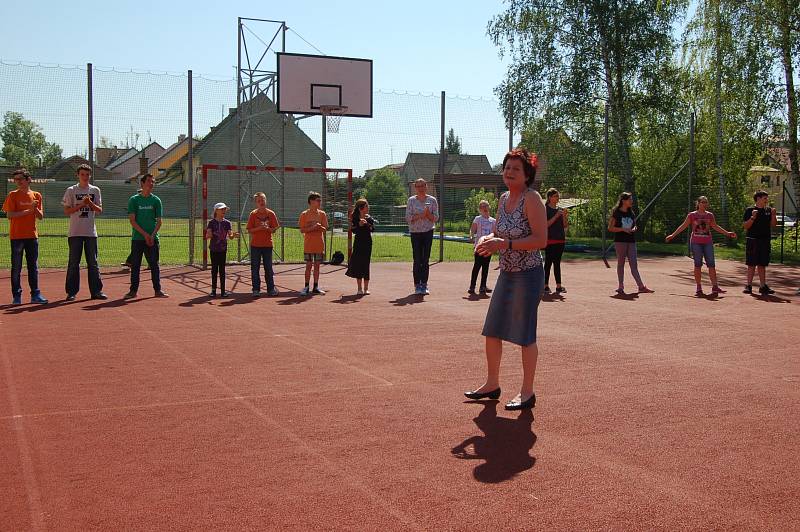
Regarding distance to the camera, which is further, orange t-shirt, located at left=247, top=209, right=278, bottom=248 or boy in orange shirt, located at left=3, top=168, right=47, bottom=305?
orange t-shirt, located at left=247, top=209, right=278, bottom=248

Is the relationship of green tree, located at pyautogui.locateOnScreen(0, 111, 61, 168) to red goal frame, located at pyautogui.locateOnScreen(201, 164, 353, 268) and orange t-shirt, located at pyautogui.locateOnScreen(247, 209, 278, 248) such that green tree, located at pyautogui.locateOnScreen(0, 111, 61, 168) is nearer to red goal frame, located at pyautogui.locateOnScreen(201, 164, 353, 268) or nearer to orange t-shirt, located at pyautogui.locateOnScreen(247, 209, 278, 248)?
red goal frame, located at pyautogui.locateOnScreen(201, 164, 353, 268)

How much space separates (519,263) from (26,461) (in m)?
3.67

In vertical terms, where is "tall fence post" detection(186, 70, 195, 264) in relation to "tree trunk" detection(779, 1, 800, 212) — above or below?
below

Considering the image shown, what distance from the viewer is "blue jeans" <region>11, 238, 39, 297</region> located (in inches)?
464

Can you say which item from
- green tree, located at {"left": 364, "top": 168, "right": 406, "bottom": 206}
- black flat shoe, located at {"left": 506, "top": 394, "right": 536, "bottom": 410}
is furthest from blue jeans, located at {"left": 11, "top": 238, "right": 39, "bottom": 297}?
green tree, located at {"left": 364, "top": 168, "right": 406, "bottom": 206}

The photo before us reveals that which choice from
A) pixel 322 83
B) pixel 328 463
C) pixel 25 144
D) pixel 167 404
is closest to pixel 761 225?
pixel 322 83

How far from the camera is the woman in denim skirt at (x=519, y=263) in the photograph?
→ 6160 mm

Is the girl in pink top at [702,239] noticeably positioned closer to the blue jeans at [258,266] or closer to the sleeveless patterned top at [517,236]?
the blue jeans at [258,266]

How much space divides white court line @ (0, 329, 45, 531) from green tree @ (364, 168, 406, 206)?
51.8ft

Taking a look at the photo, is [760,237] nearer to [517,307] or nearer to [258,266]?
[258,266]

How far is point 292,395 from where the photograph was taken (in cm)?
654

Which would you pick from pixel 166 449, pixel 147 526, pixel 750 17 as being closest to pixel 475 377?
pixel 166 449

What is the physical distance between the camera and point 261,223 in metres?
14.1

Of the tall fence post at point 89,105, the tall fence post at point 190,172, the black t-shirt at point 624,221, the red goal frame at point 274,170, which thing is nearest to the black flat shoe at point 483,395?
the black t-shirt at point 624,221
